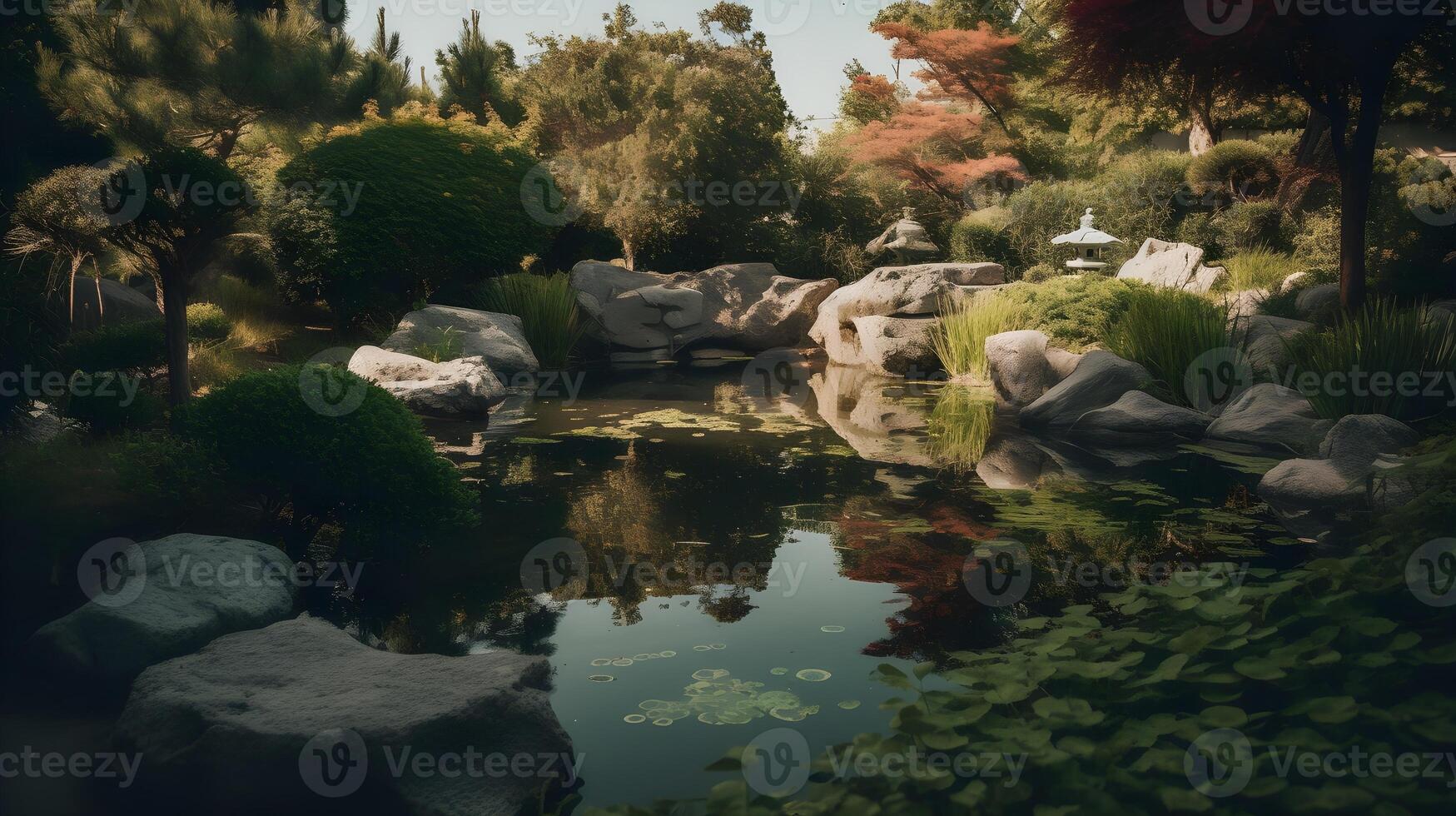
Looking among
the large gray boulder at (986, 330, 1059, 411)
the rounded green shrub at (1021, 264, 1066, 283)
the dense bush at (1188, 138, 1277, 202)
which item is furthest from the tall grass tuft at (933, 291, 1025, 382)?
the dense bush at (1188, 138, 1277, 202)

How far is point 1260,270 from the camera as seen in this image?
42.1ft

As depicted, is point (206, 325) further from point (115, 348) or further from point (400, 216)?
point (115, 348)

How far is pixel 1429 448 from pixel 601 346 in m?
12.0

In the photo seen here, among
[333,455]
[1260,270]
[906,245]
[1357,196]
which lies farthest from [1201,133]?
[333,455]

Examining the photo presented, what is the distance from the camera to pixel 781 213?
1838 centimetres

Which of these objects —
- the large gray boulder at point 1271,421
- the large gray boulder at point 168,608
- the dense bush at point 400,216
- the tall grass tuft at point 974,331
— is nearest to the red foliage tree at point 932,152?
the tall grass tuft at point 974,331

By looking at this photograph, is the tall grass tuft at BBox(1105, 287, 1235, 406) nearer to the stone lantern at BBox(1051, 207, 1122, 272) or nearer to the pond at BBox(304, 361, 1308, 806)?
the pond at BBox(304, 361, 1308, 806)

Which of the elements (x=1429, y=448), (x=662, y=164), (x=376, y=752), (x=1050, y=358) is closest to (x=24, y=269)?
(x=376, y=752)

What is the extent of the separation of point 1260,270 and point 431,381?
10.9m

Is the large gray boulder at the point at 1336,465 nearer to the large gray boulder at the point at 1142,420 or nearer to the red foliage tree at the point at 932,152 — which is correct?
the large gray boulder at the point at 1142,420

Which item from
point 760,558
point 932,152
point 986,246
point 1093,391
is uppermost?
point 932,152

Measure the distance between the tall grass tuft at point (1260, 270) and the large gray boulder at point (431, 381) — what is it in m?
9.67

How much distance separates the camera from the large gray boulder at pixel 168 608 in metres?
3.41

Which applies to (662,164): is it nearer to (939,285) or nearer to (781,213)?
(781,213)
